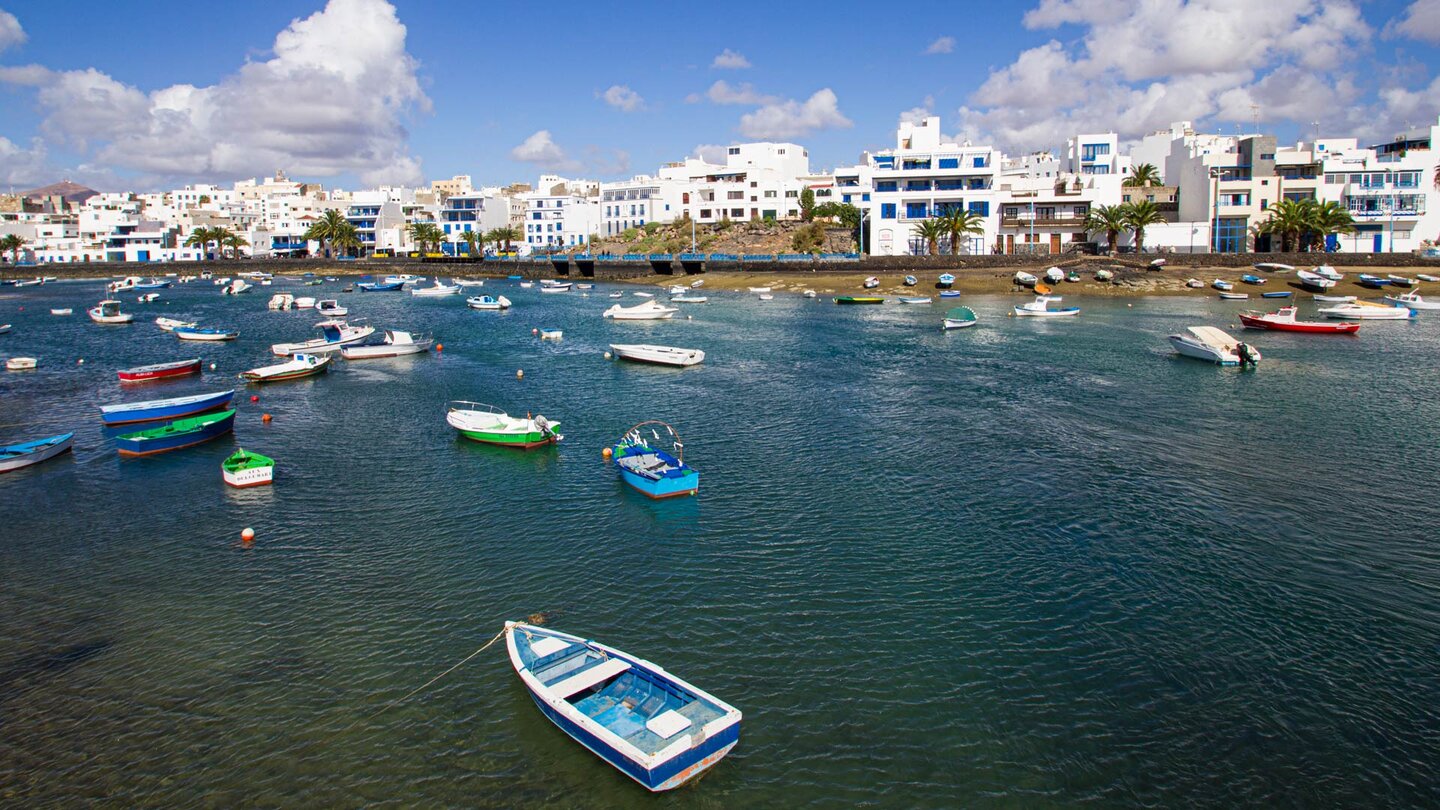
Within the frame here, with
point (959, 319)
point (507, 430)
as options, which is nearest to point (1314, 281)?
point (959, 319)

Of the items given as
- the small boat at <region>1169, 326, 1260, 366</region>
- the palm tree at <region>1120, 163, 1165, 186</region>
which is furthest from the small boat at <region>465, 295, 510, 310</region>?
the palm tree at <region>1120, 163, 1165, 186</region>

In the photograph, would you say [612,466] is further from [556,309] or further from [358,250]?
[358,250]

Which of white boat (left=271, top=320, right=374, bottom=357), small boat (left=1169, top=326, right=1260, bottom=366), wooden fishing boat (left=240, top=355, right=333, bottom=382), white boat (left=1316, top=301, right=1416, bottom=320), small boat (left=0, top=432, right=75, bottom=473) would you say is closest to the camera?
small boat (left=0, top=432, right=75, bottom=473)

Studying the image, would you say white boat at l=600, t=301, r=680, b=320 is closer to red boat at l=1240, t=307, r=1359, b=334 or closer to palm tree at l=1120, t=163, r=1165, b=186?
red boat at l=1240, t=307, r=1359, b=334

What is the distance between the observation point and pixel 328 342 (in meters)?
64.7

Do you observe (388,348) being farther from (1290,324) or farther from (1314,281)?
(1314,281)

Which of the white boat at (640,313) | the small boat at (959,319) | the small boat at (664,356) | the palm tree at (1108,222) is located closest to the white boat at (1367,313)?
the small boat at (959,319)

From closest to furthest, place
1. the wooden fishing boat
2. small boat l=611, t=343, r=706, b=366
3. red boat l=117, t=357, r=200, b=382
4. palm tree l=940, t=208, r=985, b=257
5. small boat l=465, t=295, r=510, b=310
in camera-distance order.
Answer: the wooden fishing boat → red boat l=117, t=357, r=200, b=382 → small boat l=611, t=343, r=706, b=366 → small boat l=465, t=295, r=510, b=310 → palm tree l=940, t=208, r=985, b=257

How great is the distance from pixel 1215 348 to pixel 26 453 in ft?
220

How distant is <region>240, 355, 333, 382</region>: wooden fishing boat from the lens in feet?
176

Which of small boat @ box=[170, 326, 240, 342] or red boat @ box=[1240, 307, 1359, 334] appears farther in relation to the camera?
small boat @ box=[170, 326, 240, 342]

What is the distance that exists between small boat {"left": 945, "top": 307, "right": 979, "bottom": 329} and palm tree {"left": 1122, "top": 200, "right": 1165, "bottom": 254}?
5070 centimetres

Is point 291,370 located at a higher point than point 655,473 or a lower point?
higher

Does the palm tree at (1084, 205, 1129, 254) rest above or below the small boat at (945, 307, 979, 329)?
above
